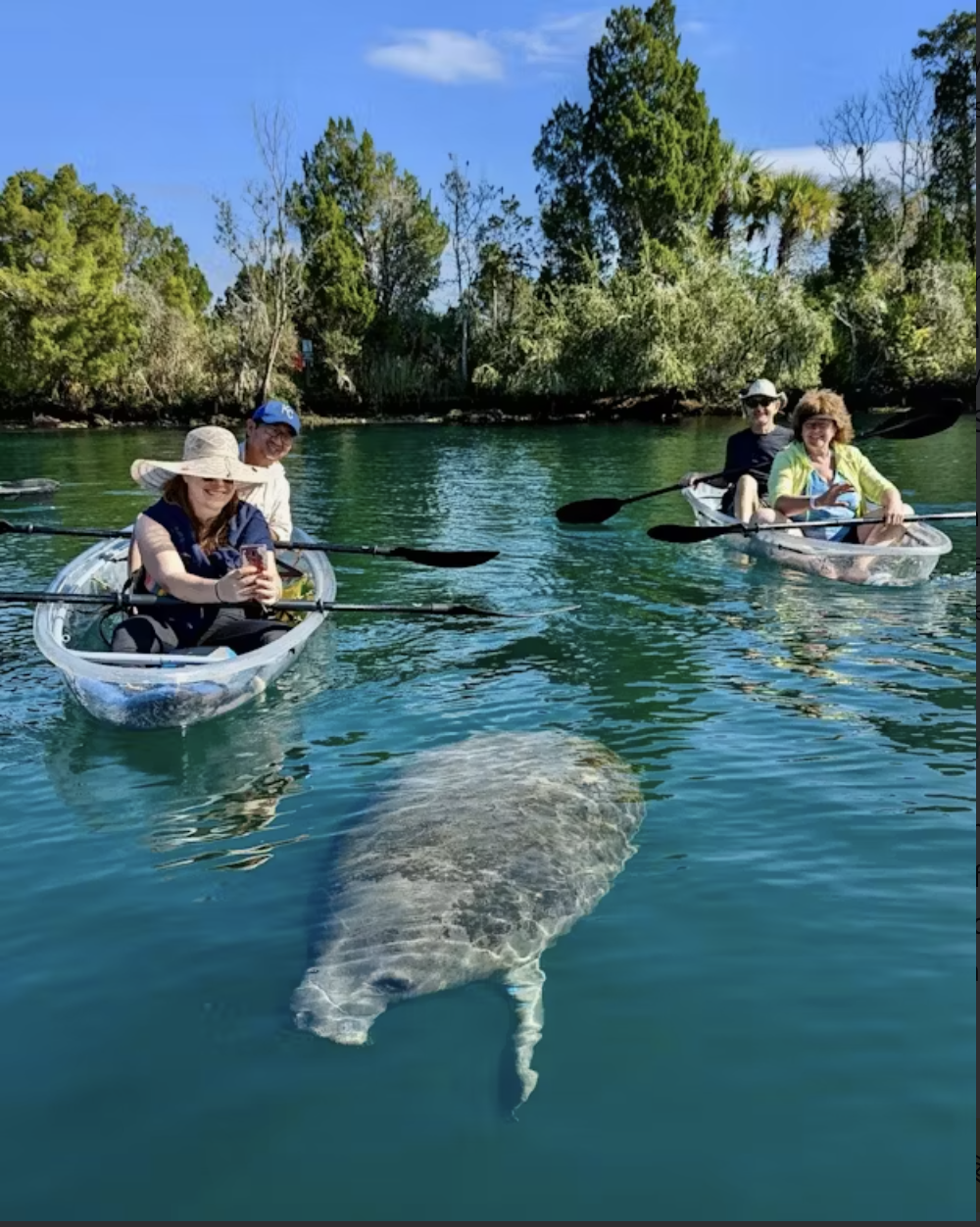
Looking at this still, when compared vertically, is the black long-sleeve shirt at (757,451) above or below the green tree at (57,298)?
Result: below

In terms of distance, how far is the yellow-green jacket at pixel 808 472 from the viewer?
32.1 feet

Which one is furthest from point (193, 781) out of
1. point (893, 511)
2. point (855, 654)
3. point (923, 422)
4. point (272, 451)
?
point (923, 422)

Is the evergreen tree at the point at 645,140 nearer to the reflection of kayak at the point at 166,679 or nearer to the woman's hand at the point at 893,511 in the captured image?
the woman's hand at the point at 893,511

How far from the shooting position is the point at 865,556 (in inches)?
361

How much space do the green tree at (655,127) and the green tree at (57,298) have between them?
19.9m

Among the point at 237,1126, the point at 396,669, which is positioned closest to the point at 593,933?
the point at 237,1126

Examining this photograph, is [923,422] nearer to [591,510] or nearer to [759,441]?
[759,441]

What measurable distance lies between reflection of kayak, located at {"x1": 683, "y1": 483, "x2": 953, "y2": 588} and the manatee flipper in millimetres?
6397

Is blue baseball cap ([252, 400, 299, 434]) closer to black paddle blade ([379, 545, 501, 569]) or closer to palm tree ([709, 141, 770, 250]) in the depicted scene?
black paddle blade ([379, 545, 501, 569])

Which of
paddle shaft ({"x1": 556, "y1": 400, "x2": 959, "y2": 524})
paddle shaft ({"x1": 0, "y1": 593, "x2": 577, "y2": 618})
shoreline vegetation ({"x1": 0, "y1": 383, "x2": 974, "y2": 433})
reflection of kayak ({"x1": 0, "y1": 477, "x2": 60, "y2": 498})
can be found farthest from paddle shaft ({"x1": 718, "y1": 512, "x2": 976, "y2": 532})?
shoreline vegetation ({"x1": 0, "y1": 383, "x2": 974, "y2": 433})

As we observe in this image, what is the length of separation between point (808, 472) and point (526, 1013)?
746cm

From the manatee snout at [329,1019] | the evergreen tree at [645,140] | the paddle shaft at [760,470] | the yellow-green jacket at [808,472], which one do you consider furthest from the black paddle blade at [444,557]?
the evergreen tree at [645,140]

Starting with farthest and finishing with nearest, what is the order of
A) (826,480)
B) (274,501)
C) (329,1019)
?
(826,480)
(274,501)
(329,1019)

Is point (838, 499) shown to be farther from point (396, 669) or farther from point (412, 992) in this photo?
point (412, 992)
